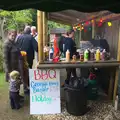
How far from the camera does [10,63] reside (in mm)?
4527

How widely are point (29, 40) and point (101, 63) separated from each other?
1785 mm

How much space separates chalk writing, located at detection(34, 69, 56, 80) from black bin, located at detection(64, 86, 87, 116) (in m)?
0.41

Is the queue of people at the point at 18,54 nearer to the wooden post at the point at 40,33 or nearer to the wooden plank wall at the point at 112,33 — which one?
the wooden post at the point at 40,33

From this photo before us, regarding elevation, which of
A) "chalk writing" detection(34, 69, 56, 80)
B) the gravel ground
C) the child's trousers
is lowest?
the gravel ground

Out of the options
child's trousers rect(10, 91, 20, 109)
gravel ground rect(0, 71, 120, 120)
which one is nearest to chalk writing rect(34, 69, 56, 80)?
child's trousers rect(10, 91, 20, 109)

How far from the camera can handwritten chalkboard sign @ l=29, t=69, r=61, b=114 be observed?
4.18 m

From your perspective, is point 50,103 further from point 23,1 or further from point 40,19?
point 23,1

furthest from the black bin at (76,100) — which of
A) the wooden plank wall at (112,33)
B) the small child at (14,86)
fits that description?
the wooden plank wall at (112,33)

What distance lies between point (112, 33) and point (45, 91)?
2078 millimetres

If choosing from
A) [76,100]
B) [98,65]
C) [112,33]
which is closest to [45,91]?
[76,100]

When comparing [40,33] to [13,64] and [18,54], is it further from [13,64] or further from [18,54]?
[13,64]

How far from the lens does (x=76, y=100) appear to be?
4039mm

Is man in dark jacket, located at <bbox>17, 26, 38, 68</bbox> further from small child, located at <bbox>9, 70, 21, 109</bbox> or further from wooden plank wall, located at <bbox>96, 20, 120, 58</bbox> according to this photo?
wooden plank wall, located at <bbox>96, 20, 120, 58</bbox>

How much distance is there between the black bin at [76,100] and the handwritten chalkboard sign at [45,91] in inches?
10.6
